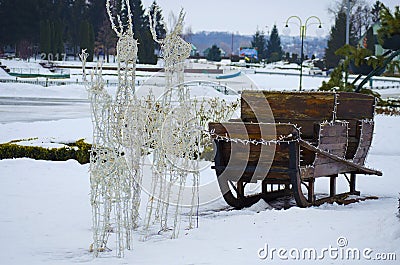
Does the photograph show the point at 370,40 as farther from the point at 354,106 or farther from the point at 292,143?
the point at 292,143

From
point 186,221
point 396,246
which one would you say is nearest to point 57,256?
point 186,221

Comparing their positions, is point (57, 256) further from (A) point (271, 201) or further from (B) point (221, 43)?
(B) point (221, 43)

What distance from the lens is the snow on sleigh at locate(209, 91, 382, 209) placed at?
25.6 feet

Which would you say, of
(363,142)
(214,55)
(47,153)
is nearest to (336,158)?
(363,142)

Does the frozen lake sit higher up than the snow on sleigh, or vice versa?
the snow on sleigh

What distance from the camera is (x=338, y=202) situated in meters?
8.53

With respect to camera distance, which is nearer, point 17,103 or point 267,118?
point 267,118

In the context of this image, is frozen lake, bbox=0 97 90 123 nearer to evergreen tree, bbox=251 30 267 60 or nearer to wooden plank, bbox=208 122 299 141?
wooden plank, bbox=208 122 299 141

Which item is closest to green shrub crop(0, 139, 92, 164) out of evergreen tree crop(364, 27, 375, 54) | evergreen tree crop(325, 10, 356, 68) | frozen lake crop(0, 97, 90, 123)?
frozen lake crop(0, 97, 90, 123)

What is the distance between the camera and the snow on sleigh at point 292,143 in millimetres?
7797

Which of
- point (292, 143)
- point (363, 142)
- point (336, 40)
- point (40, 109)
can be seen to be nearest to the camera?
point (292, 143)

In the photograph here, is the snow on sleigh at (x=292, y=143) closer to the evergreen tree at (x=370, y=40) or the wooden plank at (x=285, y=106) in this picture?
the wooden plank at (x=285, y=106)

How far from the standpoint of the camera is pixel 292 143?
7.66 meters

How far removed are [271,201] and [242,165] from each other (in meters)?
1.19
